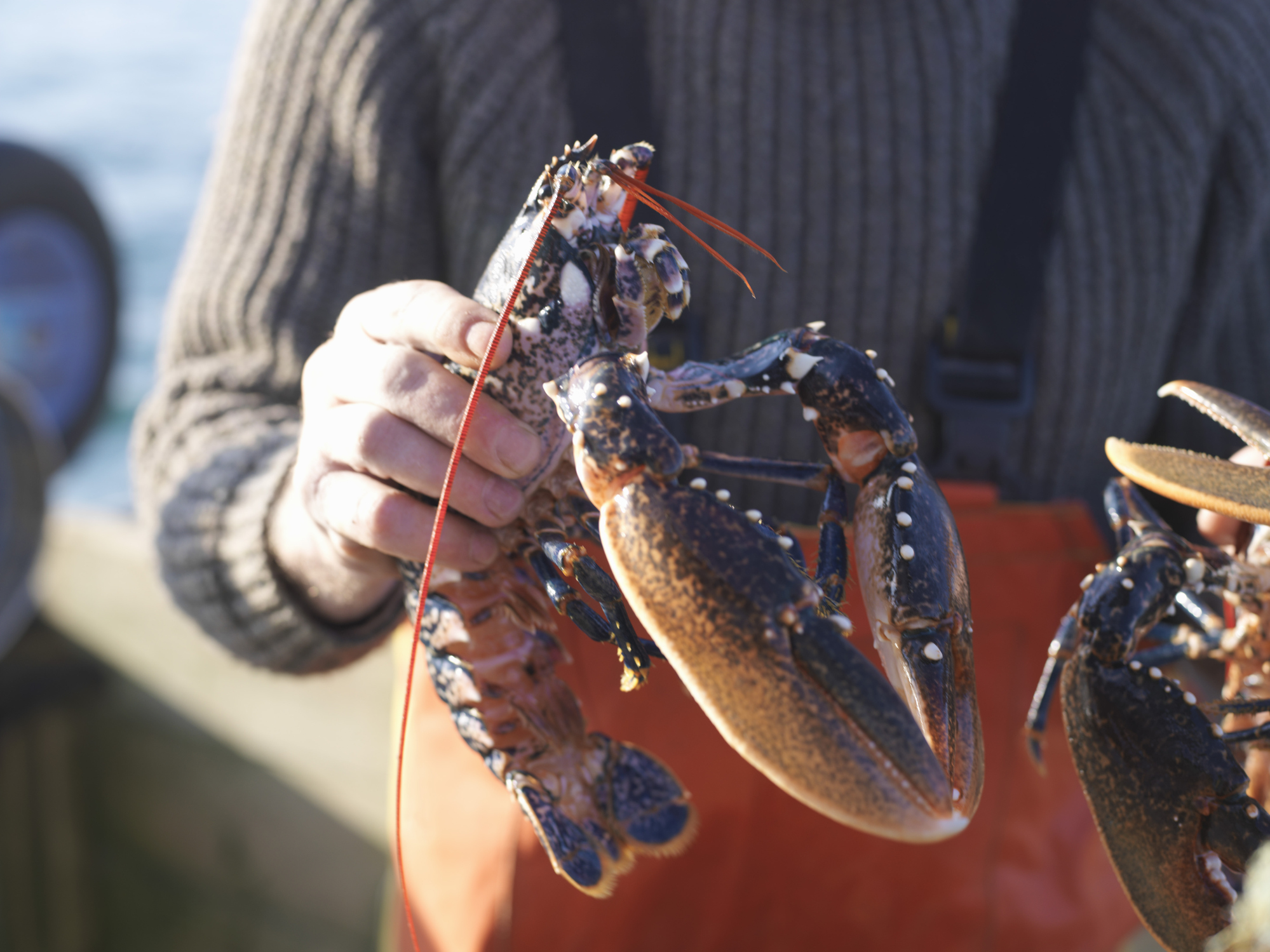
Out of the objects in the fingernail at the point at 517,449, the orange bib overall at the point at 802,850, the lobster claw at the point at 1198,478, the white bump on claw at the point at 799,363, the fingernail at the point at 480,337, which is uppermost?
the fingernail at the point at 480,337

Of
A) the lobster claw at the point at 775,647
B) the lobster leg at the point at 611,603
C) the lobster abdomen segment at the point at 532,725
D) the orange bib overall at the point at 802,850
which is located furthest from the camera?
the orange bib overall at the point at 802,850

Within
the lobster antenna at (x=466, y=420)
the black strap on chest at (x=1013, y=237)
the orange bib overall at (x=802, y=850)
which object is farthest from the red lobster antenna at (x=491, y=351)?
the black strap on chest at (x=1013, y=237)

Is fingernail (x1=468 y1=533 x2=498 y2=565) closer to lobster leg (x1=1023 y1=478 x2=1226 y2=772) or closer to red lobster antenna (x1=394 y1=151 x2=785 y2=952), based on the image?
red lobster antenna (x1=394 y1=151 x2=785 y2=952)

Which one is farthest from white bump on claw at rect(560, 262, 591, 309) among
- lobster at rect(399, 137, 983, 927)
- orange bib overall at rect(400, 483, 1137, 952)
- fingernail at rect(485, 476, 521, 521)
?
orange bib overall at rect(400, 483, 1137, 952)

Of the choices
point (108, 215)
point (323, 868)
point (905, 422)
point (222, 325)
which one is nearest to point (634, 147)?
point (905, 422)

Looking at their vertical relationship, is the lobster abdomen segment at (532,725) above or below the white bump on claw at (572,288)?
below

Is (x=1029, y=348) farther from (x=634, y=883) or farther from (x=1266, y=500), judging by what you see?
(x=634, y=883)

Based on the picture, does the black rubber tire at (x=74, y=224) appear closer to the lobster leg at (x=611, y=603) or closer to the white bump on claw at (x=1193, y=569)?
the lobster leg at (x=611, y=603)

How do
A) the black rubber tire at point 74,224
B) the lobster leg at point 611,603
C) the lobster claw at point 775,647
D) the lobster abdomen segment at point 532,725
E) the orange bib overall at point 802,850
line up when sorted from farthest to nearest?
the black rubber tire at point 74,224 < the orange bib overall at point 802,850 < the lobster abdomen segment at point 532,725 < the lobster leg at point 611,603 < the lobster claw at point 775,647
